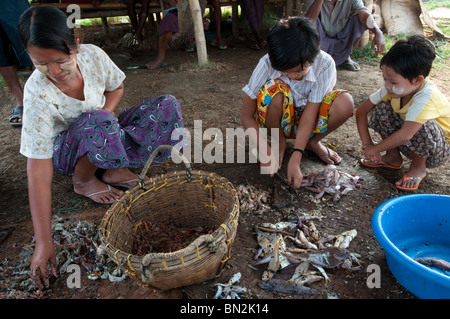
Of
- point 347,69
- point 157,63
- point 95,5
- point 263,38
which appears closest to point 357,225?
point 347,69

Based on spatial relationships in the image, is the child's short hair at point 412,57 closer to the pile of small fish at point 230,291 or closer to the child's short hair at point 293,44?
the child's short hair at point 293,44

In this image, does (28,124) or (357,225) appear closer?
(28,124)

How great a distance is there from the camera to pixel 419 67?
1.70 metres

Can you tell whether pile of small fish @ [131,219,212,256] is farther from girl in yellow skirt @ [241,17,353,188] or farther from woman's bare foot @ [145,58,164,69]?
woman's bare foot @ [145,58,164,69]

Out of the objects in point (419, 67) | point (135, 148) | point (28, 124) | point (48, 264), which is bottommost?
point (48, 264)

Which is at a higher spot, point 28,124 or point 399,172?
point 28,124

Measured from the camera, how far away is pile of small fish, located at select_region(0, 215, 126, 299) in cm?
157

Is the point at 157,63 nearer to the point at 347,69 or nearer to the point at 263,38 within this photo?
the point at 263,38

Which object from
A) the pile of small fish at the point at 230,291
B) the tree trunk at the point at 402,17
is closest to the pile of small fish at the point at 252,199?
the pile of small fish at the point at 230,291

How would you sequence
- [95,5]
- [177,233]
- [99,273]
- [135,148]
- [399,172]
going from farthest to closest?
[95,5]
[399,172]
[135,148]
[177,233]
[99,273]

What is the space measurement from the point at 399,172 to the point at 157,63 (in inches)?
149

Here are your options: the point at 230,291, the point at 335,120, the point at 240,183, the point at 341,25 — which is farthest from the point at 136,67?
the point at 230,291

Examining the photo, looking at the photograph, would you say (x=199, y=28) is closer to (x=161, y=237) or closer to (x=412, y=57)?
(x=412, y=57)

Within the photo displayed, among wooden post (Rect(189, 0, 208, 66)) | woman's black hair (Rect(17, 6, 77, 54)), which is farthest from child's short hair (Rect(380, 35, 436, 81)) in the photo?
wooden post (Rect(189, 0, 208, 66))
